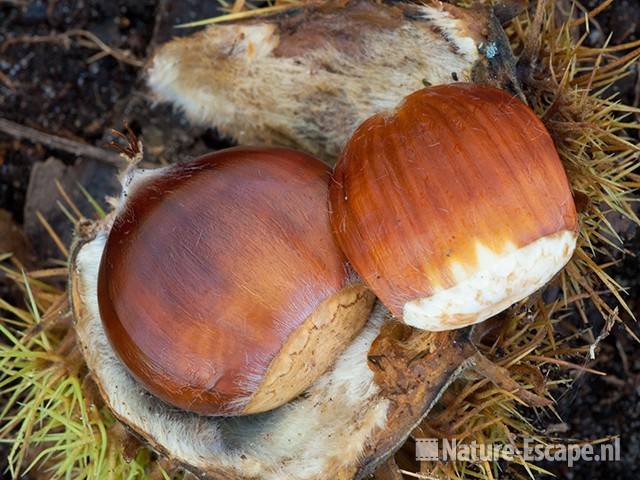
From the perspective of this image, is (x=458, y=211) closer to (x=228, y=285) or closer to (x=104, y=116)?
(x=228, y=285)

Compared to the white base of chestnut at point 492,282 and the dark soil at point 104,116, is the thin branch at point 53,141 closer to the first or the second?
the dark soil at point 104,116

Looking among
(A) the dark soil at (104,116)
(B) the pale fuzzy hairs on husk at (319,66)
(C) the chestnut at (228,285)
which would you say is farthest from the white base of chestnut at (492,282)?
(A) the dark soil at (104,116)

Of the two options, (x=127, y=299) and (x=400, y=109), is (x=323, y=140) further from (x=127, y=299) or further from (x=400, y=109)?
(x=127, y=299)

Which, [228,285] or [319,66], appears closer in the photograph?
[228,285]
